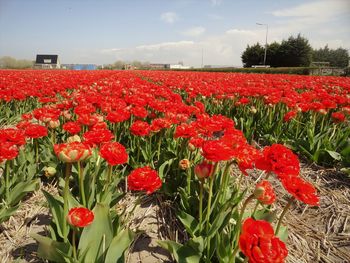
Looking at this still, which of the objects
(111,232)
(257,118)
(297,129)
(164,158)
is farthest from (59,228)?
(257,118)

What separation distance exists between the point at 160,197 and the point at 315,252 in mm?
1617

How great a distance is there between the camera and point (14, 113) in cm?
631

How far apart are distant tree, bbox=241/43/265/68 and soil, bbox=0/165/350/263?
6261 centimetres

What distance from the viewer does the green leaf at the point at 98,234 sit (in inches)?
69.7

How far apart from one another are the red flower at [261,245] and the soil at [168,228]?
4.17ft

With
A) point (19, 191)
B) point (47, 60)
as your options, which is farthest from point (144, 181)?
point (47, 60)

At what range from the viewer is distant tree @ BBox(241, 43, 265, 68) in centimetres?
6062

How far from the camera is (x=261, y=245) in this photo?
104 cm

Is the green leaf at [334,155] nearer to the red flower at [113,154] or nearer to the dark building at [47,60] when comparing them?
the red flower at [113,154]

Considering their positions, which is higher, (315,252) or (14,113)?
(14,113)

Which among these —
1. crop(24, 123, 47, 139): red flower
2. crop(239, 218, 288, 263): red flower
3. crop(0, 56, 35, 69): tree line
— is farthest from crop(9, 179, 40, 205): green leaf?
crop(0, 56, 35, 69): tree line

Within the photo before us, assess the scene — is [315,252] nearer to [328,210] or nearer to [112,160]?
[328,210]

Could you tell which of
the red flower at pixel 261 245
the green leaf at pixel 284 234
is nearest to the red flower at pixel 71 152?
the red flower at pixel 261 245

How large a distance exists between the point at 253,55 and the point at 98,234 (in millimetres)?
65901
